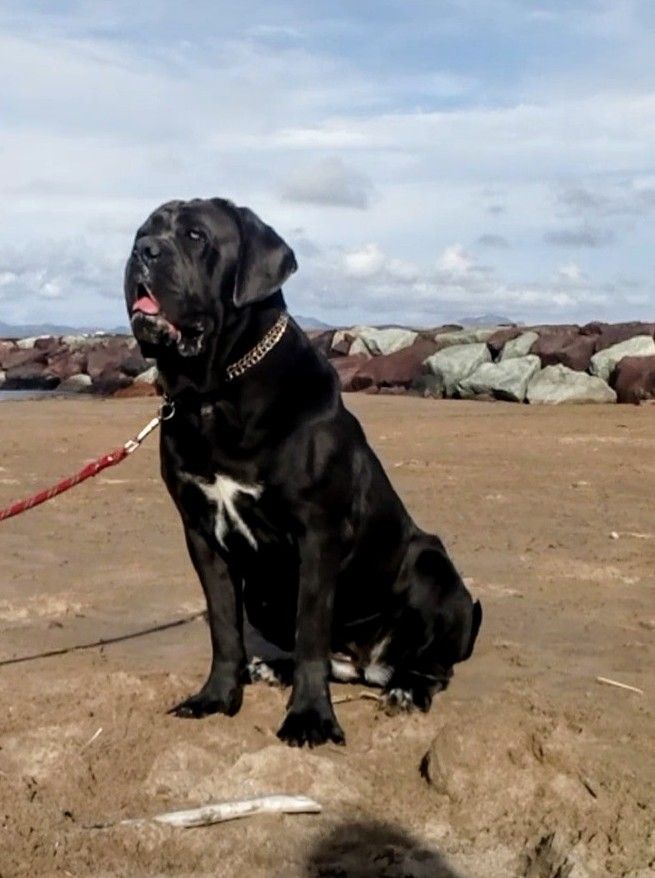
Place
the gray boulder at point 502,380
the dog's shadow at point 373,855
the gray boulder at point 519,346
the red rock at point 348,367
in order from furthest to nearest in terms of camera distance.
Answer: the red rock at point 348,367, the gray boulder at point 519,346, the gray boulder at point 502,380, the dog's shadow at point 373,855

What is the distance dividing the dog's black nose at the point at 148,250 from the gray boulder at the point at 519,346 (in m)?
18.9

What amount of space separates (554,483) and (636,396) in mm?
8815

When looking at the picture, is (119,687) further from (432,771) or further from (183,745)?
(432,771)

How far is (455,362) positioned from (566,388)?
3.36 metres

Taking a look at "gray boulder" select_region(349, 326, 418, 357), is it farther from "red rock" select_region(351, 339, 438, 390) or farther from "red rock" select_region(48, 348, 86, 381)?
"red rock" select_region(48, 348, 86, 381)

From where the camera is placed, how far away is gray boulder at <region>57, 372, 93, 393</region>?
1222 inches

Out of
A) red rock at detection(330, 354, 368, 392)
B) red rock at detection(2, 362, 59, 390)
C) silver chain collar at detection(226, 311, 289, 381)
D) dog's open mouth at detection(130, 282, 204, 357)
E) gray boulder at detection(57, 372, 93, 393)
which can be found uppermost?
dog's open mouth at detection(130, 282, 204, 357)

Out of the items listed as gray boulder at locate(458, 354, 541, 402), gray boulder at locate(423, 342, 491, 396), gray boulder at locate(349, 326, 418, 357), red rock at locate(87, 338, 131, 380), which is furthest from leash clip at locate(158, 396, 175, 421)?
red rock at locate(87, 338, 131, 380)

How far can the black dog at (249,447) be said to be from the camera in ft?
14.7

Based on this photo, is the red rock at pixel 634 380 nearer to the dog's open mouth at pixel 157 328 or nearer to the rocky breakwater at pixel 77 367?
the rocky breakwater at pixel 77 367

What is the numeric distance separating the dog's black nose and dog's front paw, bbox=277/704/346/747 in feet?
5.38

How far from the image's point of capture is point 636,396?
18.9 m

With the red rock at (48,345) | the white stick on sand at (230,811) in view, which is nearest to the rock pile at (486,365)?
the red rock at (48,345)

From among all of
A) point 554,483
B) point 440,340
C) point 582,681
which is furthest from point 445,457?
point 440,340
